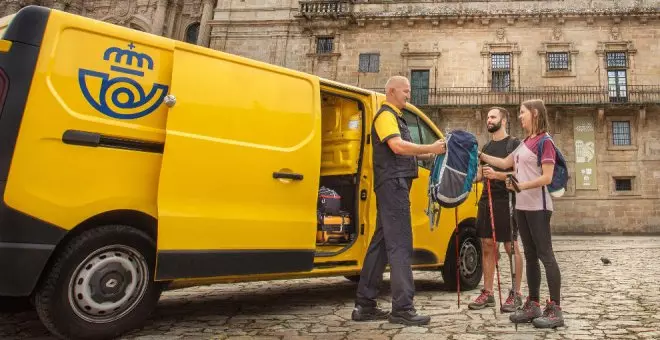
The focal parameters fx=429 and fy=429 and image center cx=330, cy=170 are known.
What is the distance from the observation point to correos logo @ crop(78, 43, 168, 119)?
3045 millimetres

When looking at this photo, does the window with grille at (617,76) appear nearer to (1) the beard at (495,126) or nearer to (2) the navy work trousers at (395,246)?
(1) the beard at (495,126)

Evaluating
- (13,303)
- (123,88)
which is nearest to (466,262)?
(123,88)

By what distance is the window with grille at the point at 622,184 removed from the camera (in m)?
22.7

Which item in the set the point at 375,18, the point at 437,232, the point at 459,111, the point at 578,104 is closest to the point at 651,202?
the point at 578,104

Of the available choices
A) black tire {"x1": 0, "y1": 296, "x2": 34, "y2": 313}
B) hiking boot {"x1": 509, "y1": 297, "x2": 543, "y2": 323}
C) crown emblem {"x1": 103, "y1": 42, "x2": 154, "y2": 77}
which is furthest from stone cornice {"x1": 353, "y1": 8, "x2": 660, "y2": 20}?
black tire {"x1": 0, "y1": 296, "x2": 34, "y2": 313}

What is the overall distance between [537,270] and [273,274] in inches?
96.2

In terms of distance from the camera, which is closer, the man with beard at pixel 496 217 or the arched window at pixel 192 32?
the man with beard at pixel 496 217

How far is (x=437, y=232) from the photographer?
5.29 m

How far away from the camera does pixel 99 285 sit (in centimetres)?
305

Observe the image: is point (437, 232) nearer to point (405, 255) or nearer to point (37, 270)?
point (405, 255)

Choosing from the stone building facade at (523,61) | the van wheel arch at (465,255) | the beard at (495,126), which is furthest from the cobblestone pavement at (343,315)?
the stone building facade at (523,61)

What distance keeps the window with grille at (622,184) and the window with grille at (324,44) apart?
57.8ft

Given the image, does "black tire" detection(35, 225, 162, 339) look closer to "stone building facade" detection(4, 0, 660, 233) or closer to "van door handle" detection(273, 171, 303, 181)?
"van door handle" detection(273, 171, 303, 181)

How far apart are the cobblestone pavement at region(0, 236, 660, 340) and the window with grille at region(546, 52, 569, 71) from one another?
21041 mm
